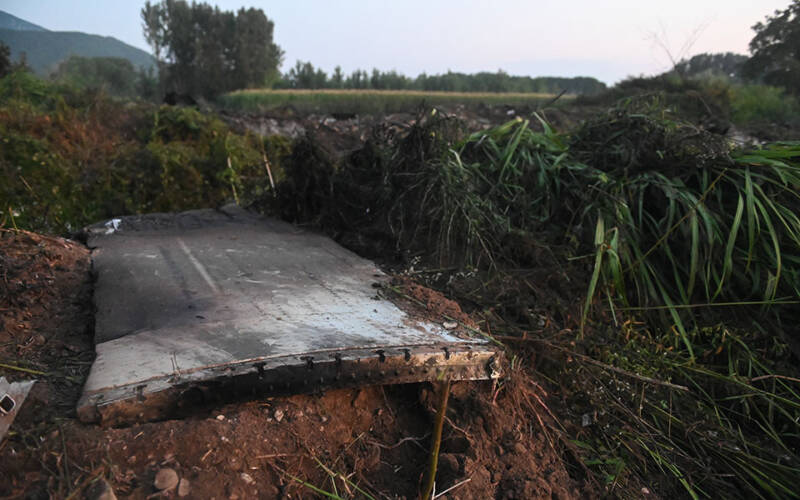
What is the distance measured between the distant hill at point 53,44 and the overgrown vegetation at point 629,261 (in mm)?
11114

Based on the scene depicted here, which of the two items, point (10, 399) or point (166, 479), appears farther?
point (10, 399)

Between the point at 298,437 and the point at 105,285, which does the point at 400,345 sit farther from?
the point at 105,285

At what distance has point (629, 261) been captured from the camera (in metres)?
2.60

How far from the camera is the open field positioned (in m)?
14.6

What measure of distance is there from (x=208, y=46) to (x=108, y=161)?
2782 cm

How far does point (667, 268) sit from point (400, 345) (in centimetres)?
187

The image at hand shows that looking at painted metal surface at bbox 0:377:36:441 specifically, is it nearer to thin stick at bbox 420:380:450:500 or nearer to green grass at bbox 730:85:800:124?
thin stick at bbox 420:380:450:500

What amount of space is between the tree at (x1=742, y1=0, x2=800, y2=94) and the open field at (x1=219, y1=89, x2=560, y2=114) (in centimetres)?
581

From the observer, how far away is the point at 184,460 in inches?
47.9

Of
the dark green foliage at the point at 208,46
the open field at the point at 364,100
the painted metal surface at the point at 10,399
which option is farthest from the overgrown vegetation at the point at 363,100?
the painted metal surface at the point at 10,399

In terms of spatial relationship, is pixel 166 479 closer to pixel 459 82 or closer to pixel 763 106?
pixel 763 106

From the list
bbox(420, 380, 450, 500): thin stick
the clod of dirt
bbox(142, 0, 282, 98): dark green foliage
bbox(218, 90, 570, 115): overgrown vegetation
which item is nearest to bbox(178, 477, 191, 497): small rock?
the clod of dirt

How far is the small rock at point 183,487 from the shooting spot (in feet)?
3.71

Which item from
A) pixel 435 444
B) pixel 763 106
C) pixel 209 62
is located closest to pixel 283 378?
pixel 435 444
